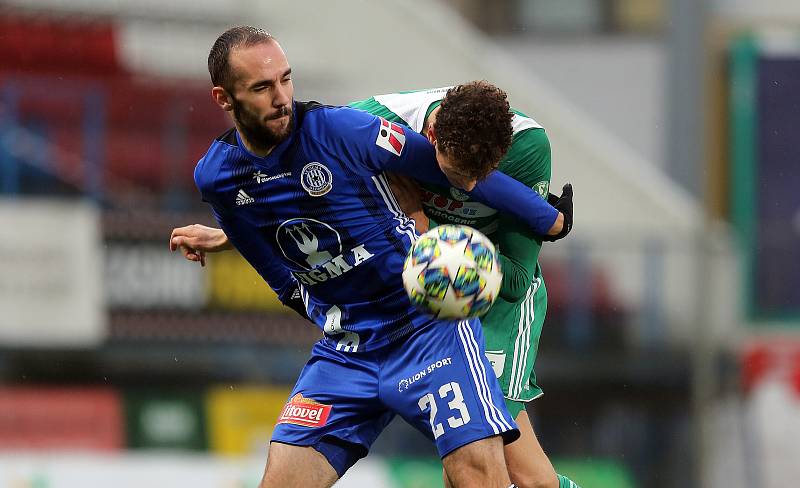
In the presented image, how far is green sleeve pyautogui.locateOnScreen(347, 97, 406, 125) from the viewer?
16.3ft

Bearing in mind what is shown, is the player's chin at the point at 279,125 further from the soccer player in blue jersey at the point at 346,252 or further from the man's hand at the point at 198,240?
the man's hand at the point at 198,240

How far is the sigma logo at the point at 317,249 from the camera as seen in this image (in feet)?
15.7

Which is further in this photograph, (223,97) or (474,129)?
(223,97)

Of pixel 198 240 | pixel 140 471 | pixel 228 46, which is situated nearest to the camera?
pixel 228 46

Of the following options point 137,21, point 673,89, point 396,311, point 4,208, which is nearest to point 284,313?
point 4,208

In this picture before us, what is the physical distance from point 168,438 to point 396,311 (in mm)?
7456

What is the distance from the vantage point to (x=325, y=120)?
4.71 metres

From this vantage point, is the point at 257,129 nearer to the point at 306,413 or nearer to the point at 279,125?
the point at 279,125

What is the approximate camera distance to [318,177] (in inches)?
185

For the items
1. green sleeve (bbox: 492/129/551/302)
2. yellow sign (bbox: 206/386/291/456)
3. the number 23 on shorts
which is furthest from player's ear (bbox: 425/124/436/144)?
yellow sign (bbox: 206/386/291/456)

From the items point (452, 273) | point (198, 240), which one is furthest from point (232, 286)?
point (452, 273)

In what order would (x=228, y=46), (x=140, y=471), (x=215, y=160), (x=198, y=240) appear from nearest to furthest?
(x=228, y=46)
(x=215, y=160)
(x=198, y=240)
(x=140, y=471)

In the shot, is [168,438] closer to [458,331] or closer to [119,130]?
[119,130]

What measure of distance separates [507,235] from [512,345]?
48 centimetres
